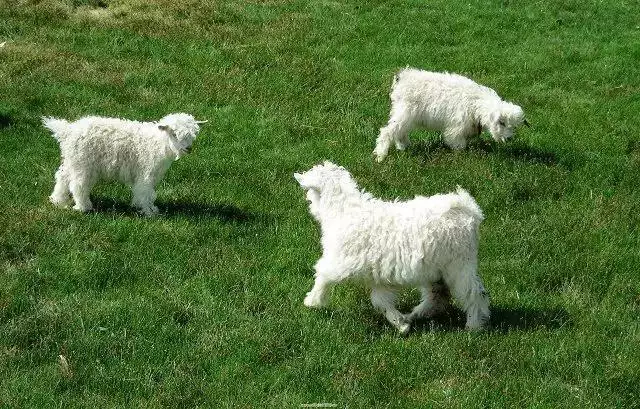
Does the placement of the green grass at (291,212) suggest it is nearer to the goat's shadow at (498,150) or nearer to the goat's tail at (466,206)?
the goat's shadow at (498,150)

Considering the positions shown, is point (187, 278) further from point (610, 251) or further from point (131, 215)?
point (610, 251)

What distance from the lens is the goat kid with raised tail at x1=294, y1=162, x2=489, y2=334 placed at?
328 inches

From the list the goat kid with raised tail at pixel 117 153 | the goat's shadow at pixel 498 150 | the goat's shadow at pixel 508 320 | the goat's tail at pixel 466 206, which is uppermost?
the goat's tail at pixel 466 206

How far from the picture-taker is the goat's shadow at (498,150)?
13.2 meters

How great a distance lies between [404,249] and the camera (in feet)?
27.4

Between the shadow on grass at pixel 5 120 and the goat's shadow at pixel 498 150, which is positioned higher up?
the goat's shadow at pixel 498 150


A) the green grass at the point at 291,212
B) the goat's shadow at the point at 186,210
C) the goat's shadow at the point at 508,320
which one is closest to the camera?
the green grass at the point at 291,212

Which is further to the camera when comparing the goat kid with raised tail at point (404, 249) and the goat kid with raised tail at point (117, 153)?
the goat kid with raised tail at point (117, 153)

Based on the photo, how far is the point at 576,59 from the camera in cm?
1811

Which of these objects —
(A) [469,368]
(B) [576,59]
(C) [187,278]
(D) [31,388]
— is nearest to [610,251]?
(A) [469,368]

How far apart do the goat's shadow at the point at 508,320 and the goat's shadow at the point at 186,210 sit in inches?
123

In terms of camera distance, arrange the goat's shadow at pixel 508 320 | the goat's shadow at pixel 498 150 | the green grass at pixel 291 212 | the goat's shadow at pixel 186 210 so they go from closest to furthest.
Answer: the green grass at pixel 291 212, the goat's shadow at pixel 508 320, the goat's shadow at pixel 186 210, the goat's shadow at pixel 498 150

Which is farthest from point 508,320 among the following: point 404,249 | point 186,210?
point 186,210

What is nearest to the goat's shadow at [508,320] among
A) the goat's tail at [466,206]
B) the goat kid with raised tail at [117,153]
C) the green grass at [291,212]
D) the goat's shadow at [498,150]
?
the green grass at [291,212]
